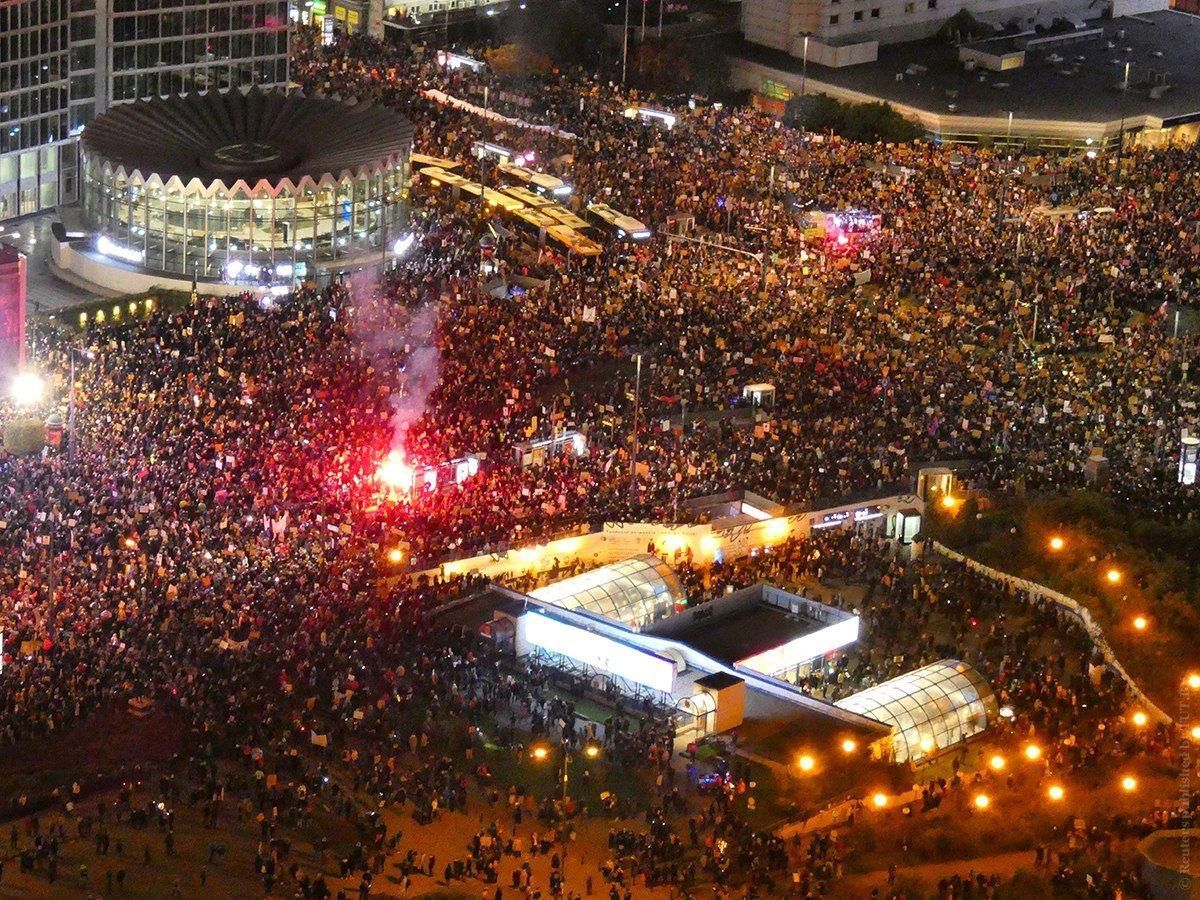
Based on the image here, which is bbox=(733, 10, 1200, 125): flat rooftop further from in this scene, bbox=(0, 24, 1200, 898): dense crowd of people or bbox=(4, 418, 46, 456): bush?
bbox=(4, 418, 46, 456): bush

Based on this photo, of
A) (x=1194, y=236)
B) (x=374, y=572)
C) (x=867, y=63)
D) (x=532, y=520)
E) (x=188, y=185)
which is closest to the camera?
(x=374, y=572)

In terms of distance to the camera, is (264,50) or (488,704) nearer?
(488,704)

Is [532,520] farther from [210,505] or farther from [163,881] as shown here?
[163,881]

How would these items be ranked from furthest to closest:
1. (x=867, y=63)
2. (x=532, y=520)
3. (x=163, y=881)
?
(x=867, y=63) < (x=532, y=520) < (x=163, y=881)

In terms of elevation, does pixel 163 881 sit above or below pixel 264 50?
below

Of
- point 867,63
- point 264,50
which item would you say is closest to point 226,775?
point 264,50

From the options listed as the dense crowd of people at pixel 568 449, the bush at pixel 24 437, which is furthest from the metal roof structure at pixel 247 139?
the bush at pixel 24 437

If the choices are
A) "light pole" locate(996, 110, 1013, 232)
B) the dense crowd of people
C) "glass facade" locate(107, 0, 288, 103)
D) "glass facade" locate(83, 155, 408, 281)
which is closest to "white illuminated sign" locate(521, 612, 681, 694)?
the dense crowd of people
